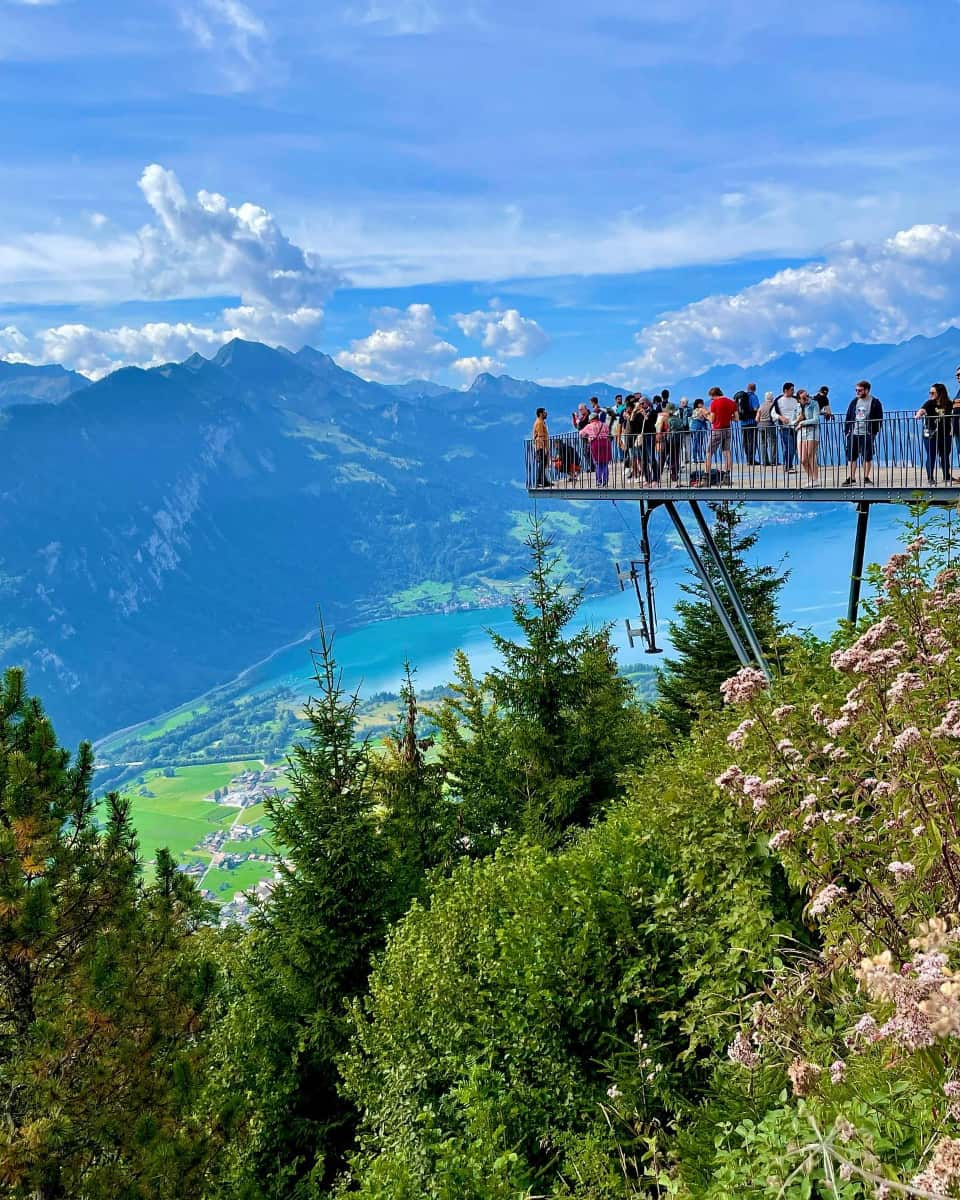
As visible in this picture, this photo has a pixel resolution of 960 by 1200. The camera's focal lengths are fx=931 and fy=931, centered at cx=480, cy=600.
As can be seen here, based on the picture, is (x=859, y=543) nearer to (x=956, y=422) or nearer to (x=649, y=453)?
(x=956, y=422)

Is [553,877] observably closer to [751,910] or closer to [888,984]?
[751,910]

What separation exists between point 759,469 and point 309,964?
41.3 ft

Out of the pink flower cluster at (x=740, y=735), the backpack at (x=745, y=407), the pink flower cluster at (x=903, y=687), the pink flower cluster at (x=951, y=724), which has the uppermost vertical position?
the backpack at (x=745, y=407)

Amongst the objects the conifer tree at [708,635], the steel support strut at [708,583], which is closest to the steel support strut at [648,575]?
the steel support strut at [708,583]

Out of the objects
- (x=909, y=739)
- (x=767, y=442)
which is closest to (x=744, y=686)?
(x=909, y=739)

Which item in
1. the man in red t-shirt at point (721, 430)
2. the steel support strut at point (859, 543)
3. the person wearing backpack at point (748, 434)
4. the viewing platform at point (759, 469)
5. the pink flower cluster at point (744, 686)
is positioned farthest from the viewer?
the man in red t-shirt at point (721, 430)

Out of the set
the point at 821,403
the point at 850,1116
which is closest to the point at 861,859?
the point at 850,1116

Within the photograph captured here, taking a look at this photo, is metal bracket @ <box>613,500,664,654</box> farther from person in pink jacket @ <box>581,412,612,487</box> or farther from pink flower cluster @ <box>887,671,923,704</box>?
pink flower cluster @ <box>887,671,923,704</box>

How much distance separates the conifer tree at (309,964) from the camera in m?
15.1

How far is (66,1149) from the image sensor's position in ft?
30.5

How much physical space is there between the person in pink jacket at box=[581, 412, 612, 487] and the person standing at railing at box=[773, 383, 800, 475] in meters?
3.89

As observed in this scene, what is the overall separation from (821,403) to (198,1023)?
50.0ft

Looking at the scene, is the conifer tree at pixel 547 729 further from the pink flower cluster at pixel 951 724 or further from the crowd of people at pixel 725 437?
the pink flower cluster at pixel 951 724

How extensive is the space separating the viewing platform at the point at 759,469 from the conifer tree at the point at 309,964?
738 centimetres
